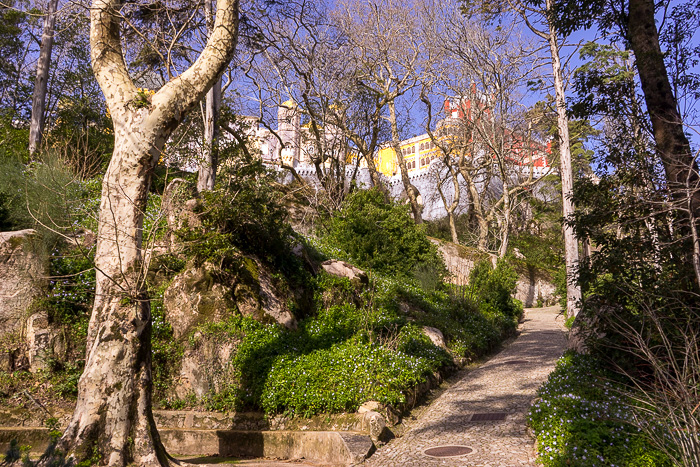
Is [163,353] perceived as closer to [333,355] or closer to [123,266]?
[333,355]

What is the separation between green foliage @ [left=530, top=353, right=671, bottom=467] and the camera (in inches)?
163

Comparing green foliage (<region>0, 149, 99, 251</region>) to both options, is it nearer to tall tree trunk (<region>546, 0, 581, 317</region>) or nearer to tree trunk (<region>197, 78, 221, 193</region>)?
tree trunk (<region>197, 78, 221, 193</region>)

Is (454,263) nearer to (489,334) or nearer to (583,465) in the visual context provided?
(489,334)

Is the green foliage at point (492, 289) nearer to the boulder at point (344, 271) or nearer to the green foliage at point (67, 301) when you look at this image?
the boulder at point (344, 271)

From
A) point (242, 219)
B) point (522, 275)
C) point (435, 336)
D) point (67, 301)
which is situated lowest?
point (435, 336)

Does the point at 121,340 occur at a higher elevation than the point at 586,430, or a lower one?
higher

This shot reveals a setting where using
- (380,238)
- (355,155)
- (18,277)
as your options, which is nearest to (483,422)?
(18,277)

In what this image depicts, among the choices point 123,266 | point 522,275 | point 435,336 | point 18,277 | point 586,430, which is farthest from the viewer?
point 522,275

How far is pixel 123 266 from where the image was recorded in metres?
5.05

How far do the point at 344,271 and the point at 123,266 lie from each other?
661 cm

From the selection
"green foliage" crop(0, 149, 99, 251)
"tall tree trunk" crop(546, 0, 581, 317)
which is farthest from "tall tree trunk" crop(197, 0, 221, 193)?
"tall tree trunk" crop(546, 0, 581, 317)

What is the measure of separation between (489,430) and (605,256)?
10.3 ft

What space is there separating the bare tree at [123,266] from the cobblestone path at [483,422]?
251 centimetres

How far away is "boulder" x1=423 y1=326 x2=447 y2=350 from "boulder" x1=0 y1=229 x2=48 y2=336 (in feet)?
22.1
